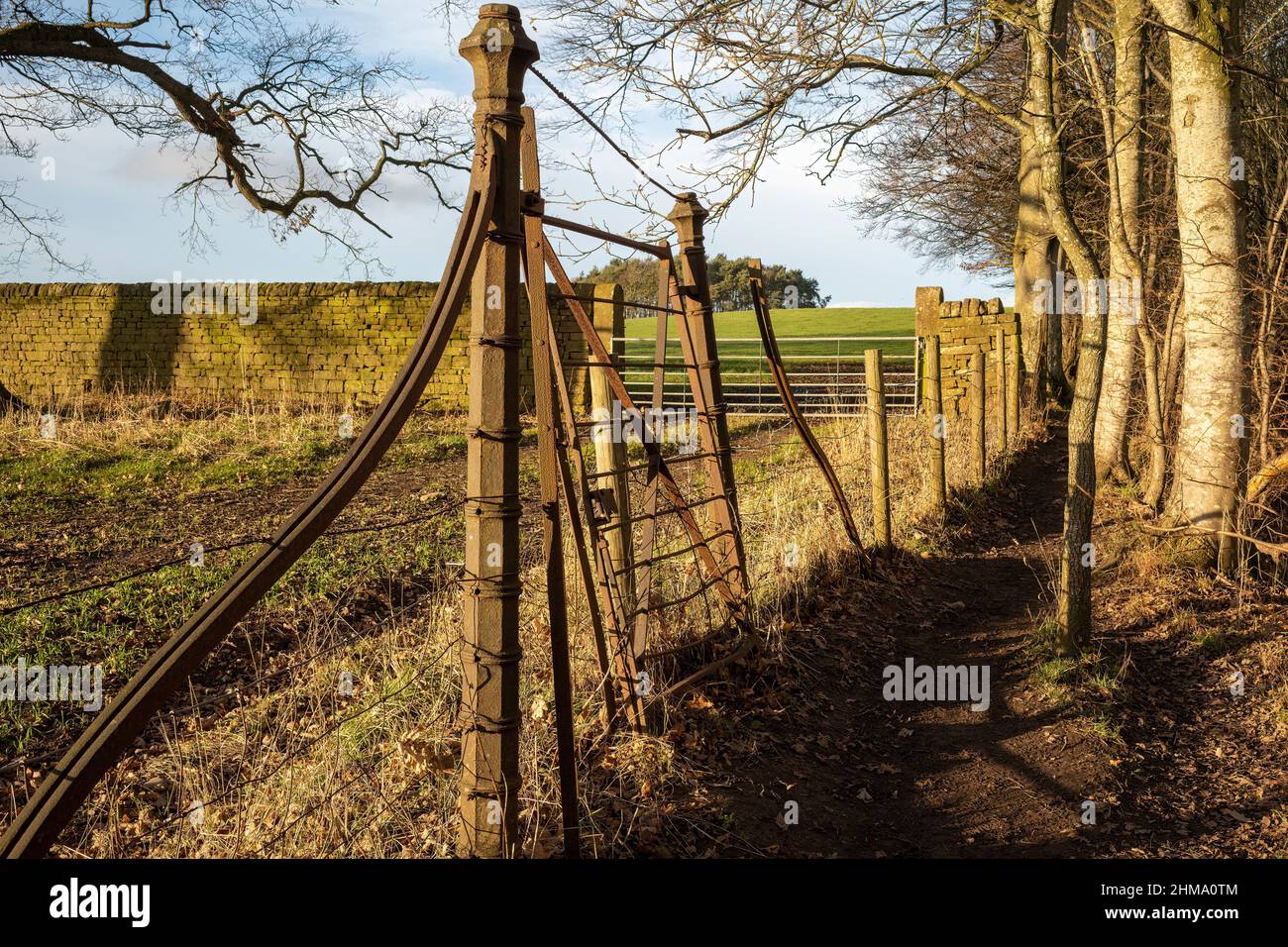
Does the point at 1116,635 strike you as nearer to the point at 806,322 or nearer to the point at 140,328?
the point at 140,328

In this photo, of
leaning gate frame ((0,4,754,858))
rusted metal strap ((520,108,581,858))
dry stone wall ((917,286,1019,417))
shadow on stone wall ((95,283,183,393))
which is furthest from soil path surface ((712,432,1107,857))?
shadow on stone wall ((95,283,183,393))

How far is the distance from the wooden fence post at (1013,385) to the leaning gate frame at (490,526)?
34.9ft

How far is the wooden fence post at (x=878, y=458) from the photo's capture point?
8.04 m

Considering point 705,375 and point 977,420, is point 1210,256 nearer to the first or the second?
point 705,375

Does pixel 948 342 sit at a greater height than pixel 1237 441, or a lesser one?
greater

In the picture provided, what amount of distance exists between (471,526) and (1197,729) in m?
4.40

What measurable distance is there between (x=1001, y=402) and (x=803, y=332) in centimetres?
2239

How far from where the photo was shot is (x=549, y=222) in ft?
14.3

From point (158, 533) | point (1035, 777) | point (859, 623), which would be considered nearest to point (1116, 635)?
point (859, 623)

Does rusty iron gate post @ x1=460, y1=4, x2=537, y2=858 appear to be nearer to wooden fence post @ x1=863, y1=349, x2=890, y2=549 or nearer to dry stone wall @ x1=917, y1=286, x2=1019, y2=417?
wooden fence post @ x1=863, y1=349, x2=890, y2=549

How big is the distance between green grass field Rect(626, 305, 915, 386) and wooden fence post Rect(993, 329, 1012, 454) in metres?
7.85

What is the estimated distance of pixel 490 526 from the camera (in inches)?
133

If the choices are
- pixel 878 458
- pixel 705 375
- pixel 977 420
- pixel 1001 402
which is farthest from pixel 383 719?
pixel 1001 402

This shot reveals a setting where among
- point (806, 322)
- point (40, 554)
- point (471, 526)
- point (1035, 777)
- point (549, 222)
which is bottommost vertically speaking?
point (1035, 777)
